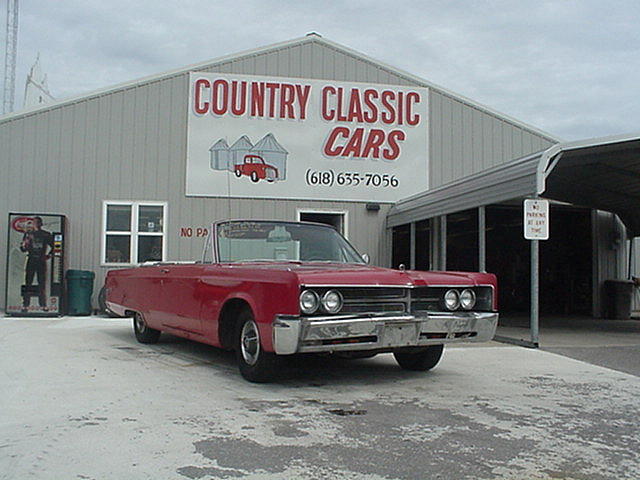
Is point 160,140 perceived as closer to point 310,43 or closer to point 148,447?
point 310,43

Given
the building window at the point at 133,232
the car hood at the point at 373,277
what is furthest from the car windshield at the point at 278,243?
the building window at the point at 133,232

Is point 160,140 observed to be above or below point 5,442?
above

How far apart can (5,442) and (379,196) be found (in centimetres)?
1209

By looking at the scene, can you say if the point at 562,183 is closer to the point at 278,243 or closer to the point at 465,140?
the point at 465,140

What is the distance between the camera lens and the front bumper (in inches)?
215

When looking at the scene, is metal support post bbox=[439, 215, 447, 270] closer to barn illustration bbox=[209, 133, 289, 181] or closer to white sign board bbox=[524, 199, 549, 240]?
white sign board bbox=[524, 199, 549, 240]

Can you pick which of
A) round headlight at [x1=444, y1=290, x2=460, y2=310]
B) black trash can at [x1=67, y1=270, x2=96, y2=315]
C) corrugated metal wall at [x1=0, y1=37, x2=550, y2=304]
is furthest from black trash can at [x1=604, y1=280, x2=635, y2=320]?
black trash can at [x1=67, y1=270, x2=96, y2=315]

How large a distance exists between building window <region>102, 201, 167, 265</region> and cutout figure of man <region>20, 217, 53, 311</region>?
1382mm

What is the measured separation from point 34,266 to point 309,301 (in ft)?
32.0

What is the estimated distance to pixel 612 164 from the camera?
1185cm

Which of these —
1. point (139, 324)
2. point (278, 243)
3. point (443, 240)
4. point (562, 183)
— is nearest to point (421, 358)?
point (278, 243)

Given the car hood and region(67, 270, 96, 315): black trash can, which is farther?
region(67, 270, 96, 315): black trash can

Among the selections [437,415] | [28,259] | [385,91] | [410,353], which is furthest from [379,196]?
[437,415]

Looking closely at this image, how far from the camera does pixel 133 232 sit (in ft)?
48.0
